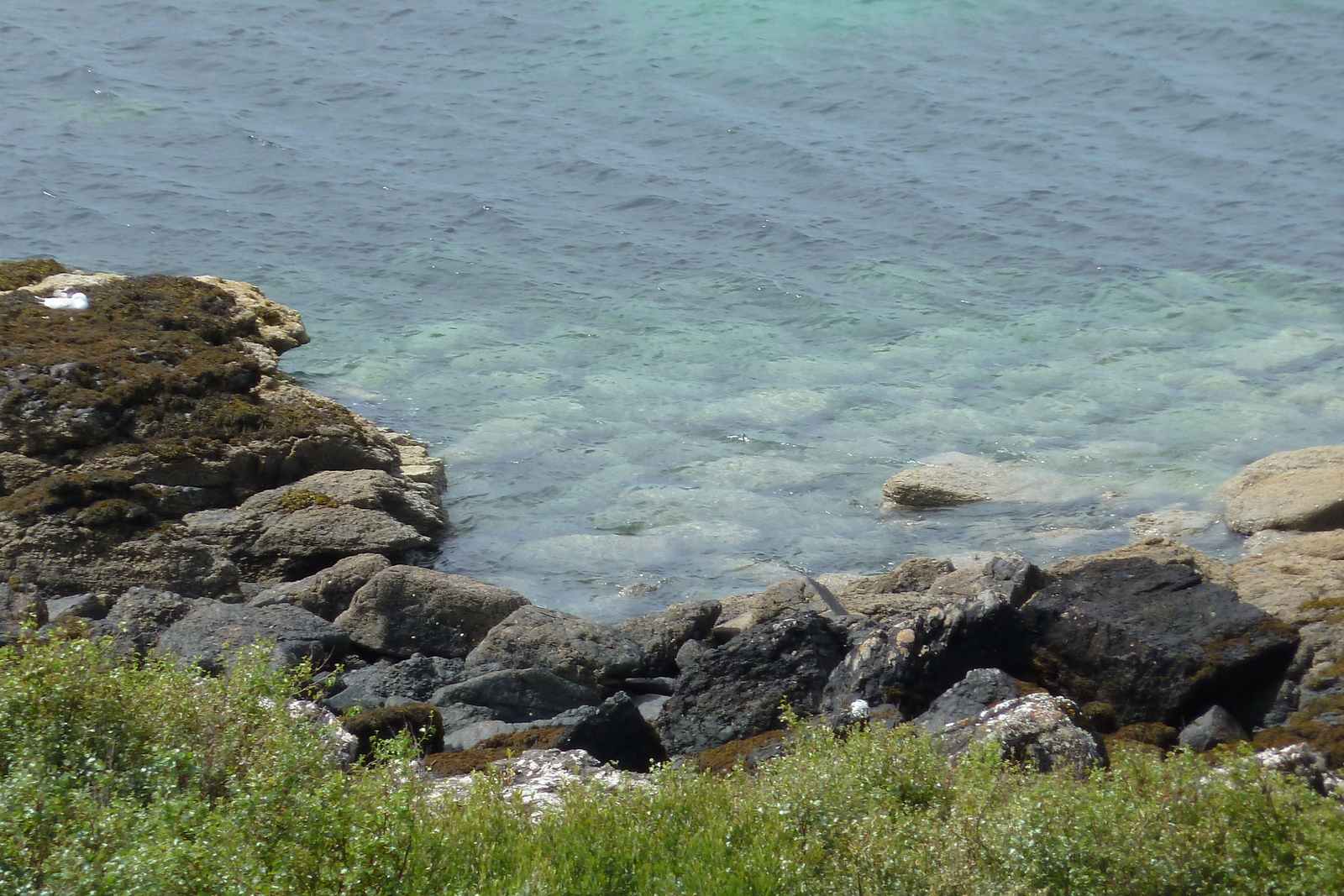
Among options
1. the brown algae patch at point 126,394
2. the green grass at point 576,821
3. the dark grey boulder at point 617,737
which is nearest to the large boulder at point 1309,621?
the green grass at point 576,821

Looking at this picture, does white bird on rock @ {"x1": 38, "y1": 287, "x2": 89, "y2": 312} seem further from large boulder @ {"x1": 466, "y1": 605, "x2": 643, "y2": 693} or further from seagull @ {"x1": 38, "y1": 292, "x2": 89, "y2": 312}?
large boulder @ {"x1": 466, "y1": 605, "x2": 643, "y2": 693}

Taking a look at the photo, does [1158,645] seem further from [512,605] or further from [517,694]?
[512,605]

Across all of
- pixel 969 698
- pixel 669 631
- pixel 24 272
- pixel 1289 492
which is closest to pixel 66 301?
pixel 24 272

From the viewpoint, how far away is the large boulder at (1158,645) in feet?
29.7

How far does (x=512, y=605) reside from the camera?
12070mm

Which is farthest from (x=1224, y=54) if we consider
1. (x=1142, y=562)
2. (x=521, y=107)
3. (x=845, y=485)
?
(x=1142, y=562)

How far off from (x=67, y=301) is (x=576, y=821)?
13.6 meters

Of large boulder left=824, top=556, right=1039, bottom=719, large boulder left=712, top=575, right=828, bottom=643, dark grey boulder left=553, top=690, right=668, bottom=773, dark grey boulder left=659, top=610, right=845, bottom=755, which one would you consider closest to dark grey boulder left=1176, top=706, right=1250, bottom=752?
large boulder left=824, top=556, right=1039, bottom=719

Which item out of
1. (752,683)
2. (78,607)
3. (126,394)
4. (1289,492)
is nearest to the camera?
(752,683)

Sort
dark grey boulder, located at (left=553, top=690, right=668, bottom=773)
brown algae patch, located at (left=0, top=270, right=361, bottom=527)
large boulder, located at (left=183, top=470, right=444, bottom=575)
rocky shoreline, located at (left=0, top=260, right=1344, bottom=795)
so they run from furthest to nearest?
large boulder, located at (left=183, top=470, right=444, bottom=575) → brown algae patch, located at (left=0, top=270, right=361, bottom=527) → rocky shoreline, located at (left=0, top=260, right=1344, bottom=795) → dark grey boulder, located at (left=553, top=690, right=668, bottom=773)

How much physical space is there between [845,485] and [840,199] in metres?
14.7

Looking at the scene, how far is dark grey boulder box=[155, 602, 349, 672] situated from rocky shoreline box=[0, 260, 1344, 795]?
33 mm

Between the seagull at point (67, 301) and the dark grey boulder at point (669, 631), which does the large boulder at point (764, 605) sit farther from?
the seagull at point (67, 301)

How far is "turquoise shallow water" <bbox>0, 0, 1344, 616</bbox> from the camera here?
54.8 ft
